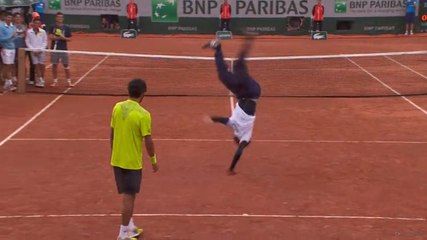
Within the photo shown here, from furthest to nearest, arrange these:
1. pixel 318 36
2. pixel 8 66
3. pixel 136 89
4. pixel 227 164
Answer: pixel 318 36 → pixel 8 66 → pixel 227 164 → pixel 136 89

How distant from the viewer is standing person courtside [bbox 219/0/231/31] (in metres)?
33.3

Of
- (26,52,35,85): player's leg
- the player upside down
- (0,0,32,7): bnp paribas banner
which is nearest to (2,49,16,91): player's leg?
(26,52,35,85): player's leg

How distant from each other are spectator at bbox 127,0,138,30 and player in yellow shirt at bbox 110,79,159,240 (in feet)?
89.7

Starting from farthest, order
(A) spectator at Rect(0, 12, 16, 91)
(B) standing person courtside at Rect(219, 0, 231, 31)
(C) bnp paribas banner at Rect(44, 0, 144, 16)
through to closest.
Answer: (C) bnp paribas banner at Rect(44, 0, 144, 16), (B) standing person courtside at Rect(219, 0, 231, 31), (A) spectator at Rect(0, 12, 16, 91)

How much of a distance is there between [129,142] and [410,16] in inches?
1181

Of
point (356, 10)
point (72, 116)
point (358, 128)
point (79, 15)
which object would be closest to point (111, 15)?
point (79, 15)

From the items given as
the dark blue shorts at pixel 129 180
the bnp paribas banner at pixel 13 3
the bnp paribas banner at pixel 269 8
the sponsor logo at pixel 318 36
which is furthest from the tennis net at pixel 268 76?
the bnp paribas banner at pixel 269 8

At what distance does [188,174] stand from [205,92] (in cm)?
791

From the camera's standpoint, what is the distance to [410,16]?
34.5 metres

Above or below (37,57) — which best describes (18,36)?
above

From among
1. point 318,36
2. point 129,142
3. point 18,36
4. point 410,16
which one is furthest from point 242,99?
point 410,16

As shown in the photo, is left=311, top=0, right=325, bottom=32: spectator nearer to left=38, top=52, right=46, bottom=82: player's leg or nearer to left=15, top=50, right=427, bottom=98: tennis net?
left=15, top=50, right=427, bottom=98: tennis net

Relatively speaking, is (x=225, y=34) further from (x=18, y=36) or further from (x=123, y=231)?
(x=123, y=231)

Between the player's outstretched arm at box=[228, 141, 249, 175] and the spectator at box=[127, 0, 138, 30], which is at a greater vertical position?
the spectator at box=[127, 0, 138, 30]
